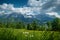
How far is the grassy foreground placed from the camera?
2668 millimetres

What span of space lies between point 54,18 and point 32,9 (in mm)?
493

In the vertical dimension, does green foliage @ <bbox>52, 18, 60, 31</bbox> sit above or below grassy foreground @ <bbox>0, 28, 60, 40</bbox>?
above

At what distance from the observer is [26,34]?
280cm

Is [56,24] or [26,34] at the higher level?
[56,24]

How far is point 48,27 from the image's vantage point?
285 cm

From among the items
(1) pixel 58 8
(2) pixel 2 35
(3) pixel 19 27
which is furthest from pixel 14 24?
(1) pixel 58 8

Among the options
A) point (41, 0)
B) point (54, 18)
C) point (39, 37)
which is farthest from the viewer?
point (41, 0)

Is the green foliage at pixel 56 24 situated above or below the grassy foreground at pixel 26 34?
above

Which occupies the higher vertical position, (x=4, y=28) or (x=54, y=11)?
(x=54, y=11)

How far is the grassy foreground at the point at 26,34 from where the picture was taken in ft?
8.75

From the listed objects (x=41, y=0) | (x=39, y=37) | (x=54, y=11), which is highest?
(x=41, y=0)

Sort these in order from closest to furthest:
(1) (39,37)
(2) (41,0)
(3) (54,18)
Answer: (1) (39,37)
(3) (54,18)
(2) (41,0)

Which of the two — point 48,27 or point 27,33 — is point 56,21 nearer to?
point 48,27

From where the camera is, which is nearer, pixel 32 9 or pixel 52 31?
pixel 52 31
